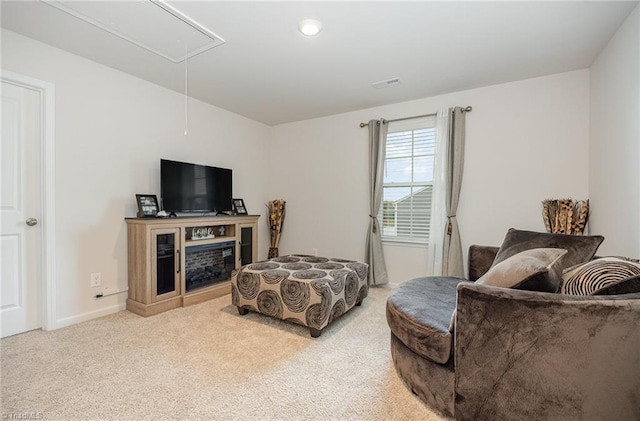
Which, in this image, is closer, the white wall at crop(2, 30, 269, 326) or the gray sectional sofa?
the gray sectional sofa

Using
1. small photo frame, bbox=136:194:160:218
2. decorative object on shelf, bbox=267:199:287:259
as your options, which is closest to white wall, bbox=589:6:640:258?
decorative object on shelf, bbox=267:199:287:259

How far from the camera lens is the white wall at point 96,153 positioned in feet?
8.03

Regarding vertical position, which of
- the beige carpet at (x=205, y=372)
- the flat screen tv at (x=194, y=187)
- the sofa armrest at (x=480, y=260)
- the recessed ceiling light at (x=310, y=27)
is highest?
A: the recessed ceiling light at (x=310, y=27)

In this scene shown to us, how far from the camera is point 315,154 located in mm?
4348

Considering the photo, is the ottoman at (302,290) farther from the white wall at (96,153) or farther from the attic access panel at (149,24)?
the attic access panel at (149,24)

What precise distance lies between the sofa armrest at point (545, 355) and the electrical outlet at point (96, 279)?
121 inches

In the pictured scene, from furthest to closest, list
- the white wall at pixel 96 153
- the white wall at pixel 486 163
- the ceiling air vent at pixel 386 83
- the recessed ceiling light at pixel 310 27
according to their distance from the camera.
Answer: the ceiling air vent at pixel 386 83 → the white wall at pixel 486 163 → the white wall at pixel 96 153 → the recessed ceiling light at pixel 310 27

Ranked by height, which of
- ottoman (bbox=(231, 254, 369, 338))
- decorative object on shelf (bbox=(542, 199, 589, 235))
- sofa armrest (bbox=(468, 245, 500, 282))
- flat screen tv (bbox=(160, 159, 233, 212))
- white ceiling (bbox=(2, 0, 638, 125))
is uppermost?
white ceiling (bbox=(2, 0, 638, 125))

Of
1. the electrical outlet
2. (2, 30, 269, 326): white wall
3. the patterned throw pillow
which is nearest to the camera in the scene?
the patterned throw pillow

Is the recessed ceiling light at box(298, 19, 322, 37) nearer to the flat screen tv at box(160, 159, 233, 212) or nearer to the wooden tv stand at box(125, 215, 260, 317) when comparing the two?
the flat screen tv at box(160, 159, 233, 212)

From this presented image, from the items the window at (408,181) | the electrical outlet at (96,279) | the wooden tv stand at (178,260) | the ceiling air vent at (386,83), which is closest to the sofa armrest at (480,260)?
the window at (408,181)

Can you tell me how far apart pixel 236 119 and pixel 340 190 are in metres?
1.87

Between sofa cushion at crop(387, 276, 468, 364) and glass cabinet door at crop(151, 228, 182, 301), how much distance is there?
2.24m

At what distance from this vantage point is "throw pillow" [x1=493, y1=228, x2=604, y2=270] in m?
1.75
